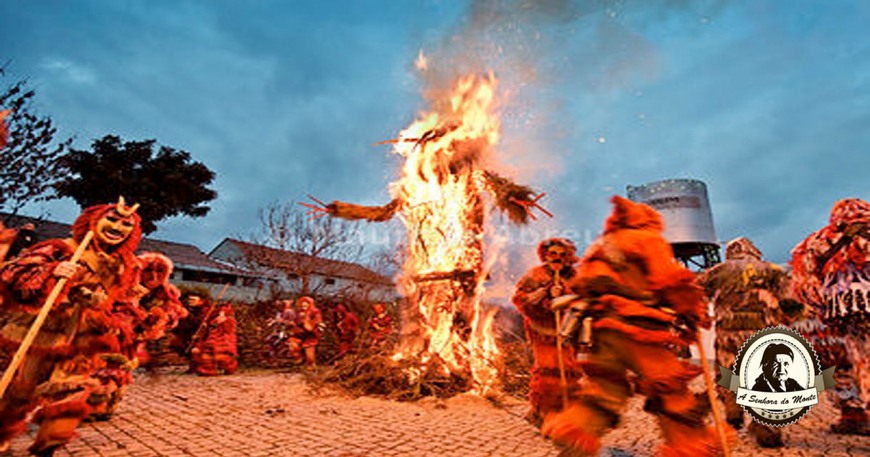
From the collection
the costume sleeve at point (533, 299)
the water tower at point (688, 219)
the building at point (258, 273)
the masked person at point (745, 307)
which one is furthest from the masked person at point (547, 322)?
the water tower at point (688, 219)

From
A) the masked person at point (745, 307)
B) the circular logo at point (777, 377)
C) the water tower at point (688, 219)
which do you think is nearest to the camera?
the circular logo at point (777, 377)

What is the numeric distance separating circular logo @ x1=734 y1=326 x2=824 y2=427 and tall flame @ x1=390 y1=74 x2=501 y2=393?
4217 mm

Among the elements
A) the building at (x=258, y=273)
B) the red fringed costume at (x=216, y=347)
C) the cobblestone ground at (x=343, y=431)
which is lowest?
the cobblestone ground at (x=343, y=431)

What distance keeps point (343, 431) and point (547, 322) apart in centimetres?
287

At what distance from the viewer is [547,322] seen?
17.3ft

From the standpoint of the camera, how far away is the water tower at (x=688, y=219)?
77.4ft

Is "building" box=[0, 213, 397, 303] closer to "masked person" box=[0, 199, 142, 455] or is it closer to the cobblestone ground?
the cobblestone ground

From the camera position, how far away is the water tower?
77.4ft

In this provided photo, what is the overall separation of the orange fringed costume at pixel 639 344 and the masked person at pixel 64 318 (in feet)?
14.2

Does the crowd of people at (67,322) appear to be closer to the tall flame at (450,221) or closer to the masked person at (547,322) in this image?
the masked person at (547,322)

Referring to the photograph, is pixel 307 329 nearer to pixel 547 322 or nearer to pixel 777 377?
pixel 547 322

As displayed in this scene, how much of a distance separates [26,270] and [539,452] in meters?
5.32

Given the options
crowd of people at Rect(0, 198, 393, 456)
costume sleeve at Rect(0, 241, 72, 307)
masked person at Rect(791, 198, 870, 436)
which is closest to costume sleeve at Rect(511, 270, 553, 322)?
masked person at Rect(791, 198, 870, 436)

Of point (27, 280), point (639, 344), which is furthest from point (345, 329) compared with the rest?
point (639, 344)
